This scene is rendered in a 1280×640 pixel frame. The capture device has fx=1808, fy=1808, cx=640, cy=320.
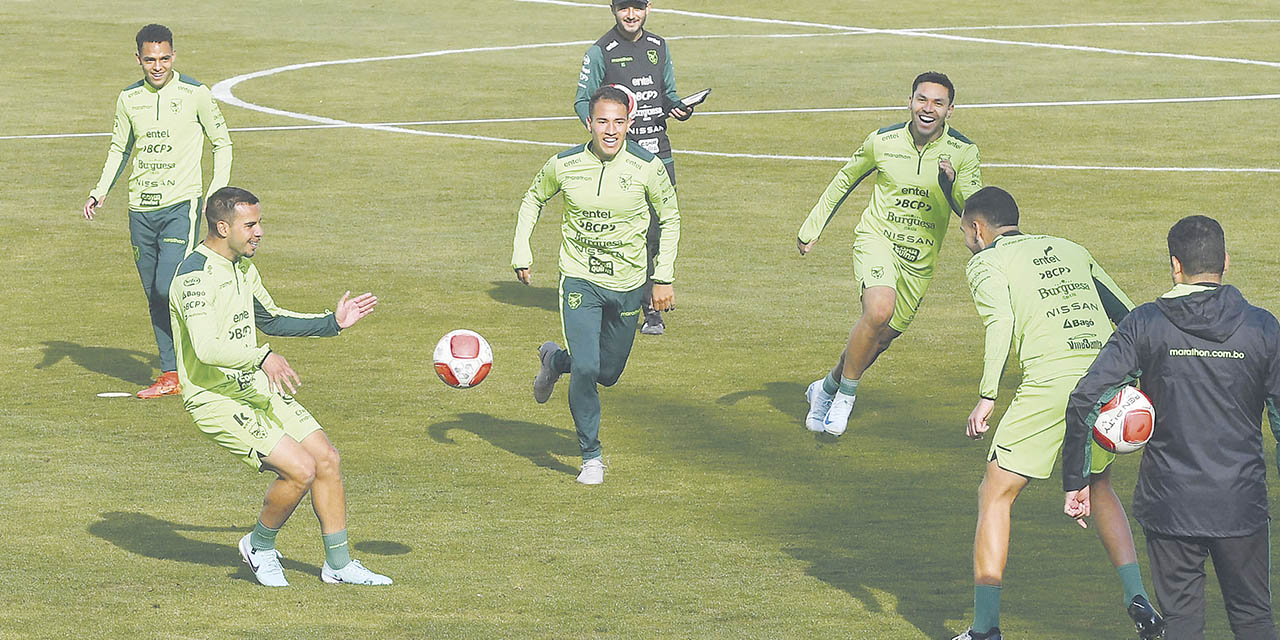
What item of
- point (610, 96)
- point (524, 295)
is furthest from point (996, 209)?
point (524, 295)

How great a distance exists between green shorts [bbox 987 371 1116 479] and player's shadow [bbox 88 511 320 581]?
3553 millimetres

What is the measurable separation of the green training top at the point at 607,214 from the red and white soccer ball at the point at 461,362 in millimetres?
685

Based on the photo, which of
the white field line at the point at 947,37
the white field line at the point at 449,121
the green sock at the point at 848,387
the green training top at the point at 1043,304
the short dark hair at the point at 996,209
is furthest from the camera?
the white field line at the point at 947,37

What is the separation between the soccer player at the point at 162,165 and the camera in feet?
43.1

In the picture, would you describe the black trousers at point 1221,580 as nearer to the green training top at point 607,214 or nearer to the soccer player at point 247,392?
the soccer player at point 247,392

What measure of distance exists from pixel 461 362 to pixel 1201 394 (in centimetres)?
481

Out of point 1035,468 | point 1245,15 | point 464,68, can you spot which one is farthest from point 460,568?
point 1245,15

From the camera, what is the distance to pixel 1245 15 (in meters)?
39.0

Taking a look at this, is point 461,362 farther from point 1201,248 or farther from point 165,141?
point 1201,248

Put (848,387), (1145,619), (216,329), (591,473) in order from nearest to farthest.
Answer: (1145,619)
(216,329)
(591,473)
(848,387)

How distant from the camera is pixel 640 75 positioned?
14.9 m

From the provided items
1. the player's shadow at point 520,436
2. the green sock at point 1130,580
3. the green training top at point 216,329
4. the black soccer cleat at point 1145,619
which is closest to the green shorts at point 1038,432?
the green sock at point 1130,580

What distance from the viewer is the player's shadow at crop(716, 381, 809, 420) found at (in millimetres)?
12641

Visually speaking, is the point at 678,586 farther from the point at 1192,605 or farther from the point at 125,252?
the point at 125,252
